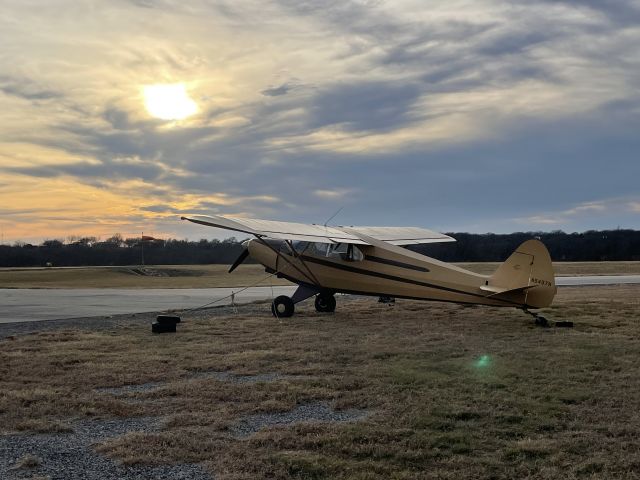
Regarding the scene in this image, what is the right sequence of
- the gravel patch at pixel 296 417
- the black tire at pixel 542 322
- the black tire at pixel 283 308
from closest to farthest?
1. the gravel patch at pixel 296 417
2. the black tire at pixel 542 322
3. the black tire at pixel 283 308

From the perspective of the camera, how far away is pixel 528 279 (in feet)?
44.1

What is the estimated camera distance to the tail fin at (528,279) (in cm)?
1326

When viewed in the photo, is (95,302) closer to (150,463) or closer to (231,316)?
(231,316)

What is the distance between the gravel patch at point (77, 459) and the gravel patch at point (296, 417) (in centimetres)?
85

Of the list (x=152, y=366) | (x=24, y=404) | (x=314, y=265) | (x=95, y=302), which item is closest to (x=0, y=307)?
(x=95, y=302)

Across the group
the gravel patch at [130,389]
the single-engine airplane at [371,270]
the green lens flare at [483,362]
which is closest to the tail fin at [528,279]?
the single-engine airplane at [371,270]

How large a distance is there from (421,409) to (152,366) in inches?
170

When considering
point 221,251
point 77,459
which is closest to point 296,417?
point 77,459

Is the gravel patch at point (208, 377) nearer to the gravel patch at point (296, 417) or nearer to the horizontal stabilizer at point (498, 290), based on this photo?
the gravel patch at point (296, 417)

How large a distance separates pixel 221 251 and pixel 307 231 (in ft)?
251

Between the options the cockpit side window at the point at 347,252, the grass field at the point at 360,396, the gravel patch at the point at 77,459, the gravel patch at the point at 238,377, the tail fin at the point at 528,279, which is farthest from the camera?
the cockpit side window at the point at 347,252

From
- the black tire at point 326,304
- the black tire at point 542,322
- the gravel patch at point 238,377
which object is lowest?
the gravel patch at point 238,377

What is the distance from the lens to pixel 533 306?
13477mm

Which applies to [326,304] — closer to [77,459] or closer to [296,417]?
[296,417]
